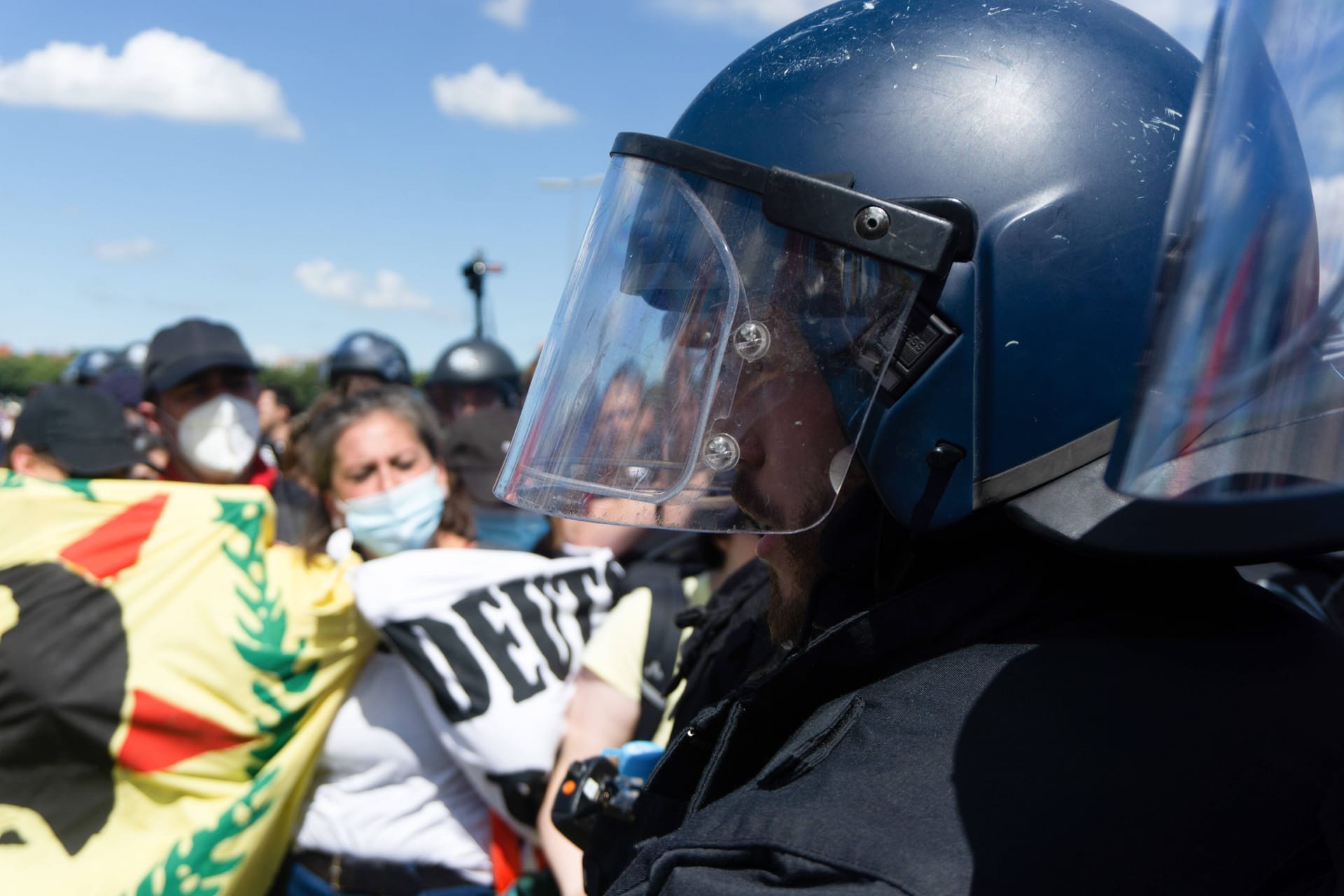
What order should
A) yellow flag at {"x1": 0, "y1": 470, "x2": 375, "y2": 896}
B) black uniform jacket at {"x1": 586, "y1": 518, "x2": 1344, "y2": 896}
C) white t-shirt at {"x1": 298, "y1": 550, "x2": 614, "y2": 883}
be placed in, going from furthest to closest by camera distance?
A: white t-shirt at {"x1": 298, "y1": 550, "x2": 614, "y2": 883}, yellow flag at {"x1": 0, "y1": 470, "x2": 375, "y2": 896}, black uniform jacket at {"x1": 586, "y1": 518, "x2": 1344, "y2": 896}

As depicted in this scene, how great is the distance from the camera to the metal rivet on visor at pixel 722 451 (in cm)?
126

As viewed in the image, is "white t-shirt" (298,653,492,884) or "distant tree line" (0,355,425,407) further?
"distant tree line" (0,355,425,407)

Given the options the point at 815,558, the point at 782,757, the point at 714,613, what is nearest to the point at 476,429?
the point at 714,613

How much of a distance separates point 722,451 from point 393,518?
1996mm

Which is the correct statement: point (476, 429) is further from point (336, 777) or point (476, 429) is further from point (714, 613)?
point (714, 613)

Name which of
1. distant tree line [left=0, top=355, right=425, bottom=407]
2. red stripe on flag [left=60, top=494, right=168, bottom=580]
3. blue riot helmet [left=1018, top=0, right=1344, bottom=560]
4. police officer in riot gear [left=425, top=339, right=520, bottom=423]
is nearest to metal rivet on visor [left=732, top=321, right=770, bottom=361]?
blue riot helmet [left=1018, top=0, right=1344, bottom=560]

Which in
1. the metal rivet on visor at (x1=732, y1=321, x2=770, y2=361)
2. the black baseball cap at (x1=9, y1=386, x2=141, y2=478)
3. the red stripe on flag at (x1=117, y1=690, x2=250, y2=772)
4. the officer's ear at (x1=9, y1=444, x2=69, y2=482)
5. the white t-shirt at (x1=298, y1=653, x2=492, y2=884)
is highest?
the metal rivet on visor at (x1=732, y1=321, x2=770, y2=361)

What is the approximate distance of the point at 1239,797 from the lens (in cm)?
82

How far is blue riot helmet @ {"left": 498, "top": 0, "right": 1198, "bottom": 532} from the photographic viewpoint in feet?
3.59

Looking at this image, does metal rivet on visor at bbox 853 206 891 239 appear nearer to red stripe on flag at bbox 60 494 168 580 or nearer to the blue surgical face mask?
red stripe on flag at bbox 60 494 168 580

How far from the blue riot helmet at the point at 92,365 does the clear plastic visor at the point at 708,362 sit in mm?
8916

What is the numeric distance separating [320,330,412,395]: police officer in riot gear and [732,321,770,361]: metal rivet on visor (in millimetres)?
4745

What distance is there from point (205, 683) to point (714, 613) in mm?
1258

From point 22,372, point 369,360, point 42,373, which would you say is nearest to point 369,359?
point 369,360
